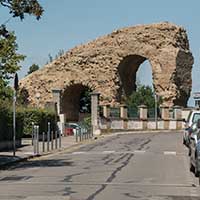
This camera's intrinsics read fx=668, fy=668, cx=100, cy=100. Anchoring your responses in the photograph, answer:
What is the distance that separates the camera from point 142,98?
74.6 m

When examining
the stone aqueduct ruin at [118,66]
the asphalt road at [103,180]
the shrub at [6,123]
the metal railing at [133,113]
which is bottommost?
the asphalt road at [103,180]

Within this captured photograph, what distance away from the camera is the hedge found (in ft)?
112

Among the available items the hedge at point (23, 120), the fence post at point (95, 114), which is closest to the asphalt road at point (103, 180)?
the hedge at point (23, 120)

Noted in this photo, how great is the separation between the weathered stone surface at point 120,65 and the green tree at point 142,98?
1.19 metres

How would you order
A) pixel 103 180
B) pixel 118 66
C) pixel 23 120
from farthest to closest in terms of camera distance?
1. pixel 118 66
2. pixel 23 120
3. pixel 103 180

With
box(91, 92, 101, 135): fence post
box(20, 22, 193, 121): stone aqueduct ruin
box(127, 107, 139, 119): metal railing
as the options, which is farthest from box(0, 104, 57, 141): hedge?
box(20, 22, 193, 121): stone aqueduct ruin

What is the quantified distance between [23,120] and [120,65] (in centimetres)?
3646


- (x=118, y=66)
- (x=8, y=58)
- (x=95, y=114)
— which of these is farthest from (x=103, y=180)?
(x=118, y=66)

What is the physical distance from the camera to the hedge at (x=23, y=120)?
112 feet

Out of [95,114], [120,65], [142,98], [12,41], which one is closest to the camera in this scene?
[12,41]

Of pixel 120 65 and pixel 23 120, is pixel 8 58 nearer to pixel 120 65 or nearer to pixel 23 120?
pixel 23 120

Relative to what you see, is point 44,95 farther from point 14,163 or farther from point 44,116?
point 14,163

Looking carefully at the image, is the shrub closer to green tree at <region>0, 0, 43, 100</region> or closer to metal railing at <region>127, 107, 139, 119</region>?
green tree at <region>0, 0, 43, 100</region>

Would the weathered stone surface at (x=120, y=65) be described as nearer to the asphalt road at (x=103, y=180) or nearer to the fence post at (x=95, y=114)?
the fence post at (x=95, y=114)
